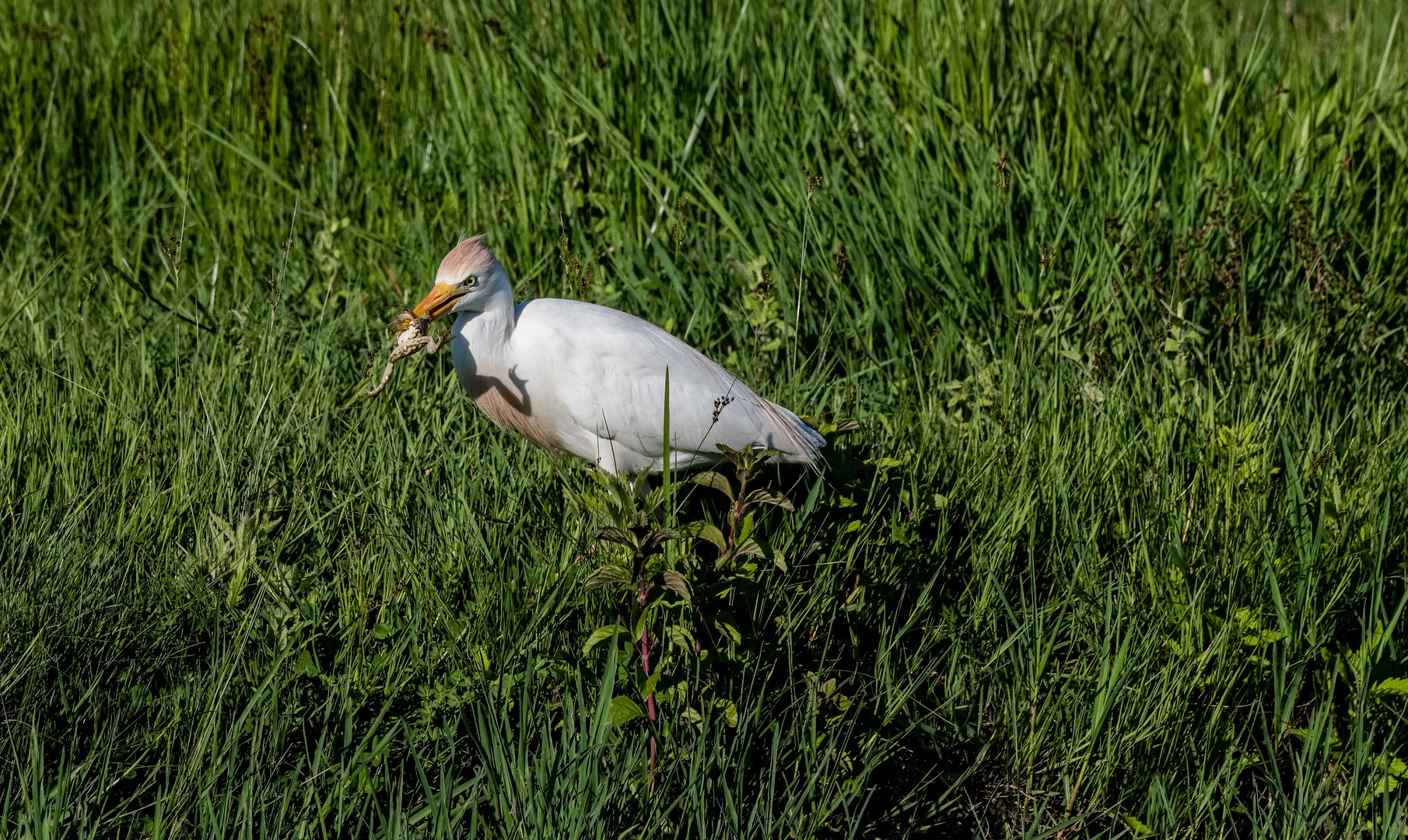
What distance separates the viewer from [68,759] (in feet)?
6.15

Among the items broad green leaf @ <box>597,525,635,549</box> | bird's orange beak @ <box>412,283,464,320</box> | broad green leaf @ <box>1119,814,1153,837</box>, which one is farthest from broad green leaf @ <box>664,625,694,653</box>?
bird's orange beak @ <box>412,283,464,320</box>

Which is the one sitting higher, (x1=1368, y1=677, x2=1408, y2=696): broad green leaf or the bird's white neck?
the bird's white neck

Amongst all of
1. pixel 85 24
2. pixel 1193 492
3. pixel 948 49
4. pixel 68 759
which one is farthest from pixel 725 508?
pixel 85 24

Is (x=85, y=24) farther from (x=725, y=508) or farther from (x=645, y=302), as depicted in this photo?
(x=725, y=508)

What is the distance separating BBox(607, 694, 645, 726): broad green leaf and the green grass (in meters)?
0.02

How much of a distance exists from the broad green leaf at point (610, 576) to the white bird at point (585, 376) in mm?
643

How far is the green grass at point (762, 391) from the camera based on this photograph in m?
2.02

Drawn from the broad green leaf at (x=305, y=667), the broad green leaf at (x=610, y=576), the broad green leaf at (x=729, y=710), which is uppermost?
the broad green leaf at (x=610, y=576)

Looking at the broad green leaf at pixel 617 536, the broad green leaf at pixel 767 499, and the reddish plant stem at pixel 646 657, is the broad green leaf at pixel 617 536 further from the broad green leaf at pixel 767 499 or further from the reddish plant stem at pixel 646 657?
the broad green leaf at pixel 767 499

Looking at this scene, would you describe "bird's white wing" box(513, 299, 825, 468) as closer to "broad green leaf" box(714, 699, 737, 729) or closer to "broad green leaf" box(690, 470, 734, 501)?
"broad green leaf" box(690, 470, 734, 501)

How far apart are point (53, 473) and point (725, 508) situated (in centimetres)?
142

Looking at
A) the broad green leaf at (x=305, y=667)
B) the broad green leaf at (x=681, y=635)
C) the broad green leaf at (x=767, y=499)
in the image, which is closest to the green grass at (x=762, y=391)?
the broad green leaf at (x=305, y=667)

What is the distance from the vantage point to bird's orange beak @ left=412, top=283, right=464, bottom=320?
2562mm

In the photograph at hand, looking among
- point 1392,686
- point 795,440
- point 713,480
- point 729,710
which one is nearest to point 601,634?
point 729,710
